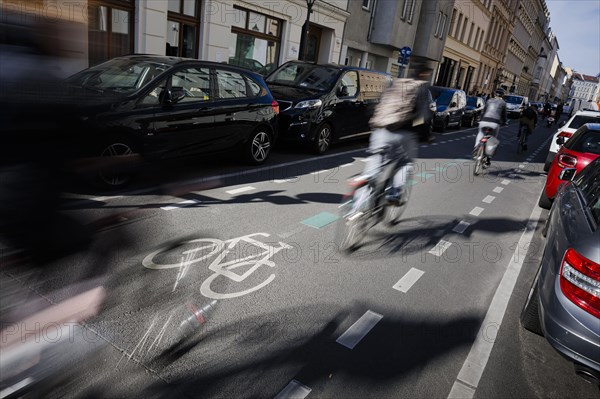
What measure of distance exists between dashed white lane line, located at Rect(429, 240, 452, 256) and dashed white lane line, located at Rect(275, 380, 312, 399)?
2.99 m

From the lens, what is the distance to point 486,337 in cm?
357

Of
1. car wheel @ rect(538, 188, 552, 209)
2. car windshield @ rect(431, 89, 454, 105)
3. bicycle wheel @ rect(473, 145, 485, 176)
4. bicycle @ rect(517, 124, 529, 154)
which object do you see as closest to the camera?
car wheel @ rect(538, 188, 552, 209)

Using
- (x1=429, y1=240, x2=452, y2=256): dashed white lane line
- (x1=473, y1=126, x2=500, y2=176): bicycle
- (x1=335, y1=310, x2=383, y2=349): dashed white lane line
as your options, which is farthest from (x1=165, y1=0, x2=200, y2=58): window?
(x1=335, y1=310, x2=383, y2=349): dashed white lane line

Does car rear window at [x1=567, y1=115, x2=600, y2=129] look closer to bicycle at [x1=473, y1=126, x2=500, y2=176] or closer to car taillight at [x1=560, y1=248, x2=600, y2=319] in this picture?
bicycle at [x1=473, y1=126, x2=500, y2=176]

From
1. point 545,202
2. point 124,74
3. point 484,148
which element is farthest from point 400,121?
point 484,148

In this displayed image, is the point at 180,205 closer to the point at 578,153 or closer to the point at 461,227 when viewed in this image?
the point at 461,227

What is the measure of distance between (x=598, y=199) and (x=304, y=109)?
22.5 feet

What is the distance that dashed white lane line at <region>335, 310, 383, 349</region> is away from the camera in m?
3.22

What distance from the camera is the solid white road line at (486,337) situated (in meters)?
2.94

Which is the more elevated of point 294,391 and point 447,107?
point 447,107

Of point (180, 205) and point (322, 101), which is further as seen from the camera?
point (322, 101)

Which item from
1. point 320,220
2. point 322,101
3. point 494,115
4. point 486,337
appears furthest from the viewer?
point 494,115

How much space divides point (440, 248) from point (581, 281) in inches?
103

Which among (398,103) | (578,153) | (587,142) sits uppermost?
(398,103)
